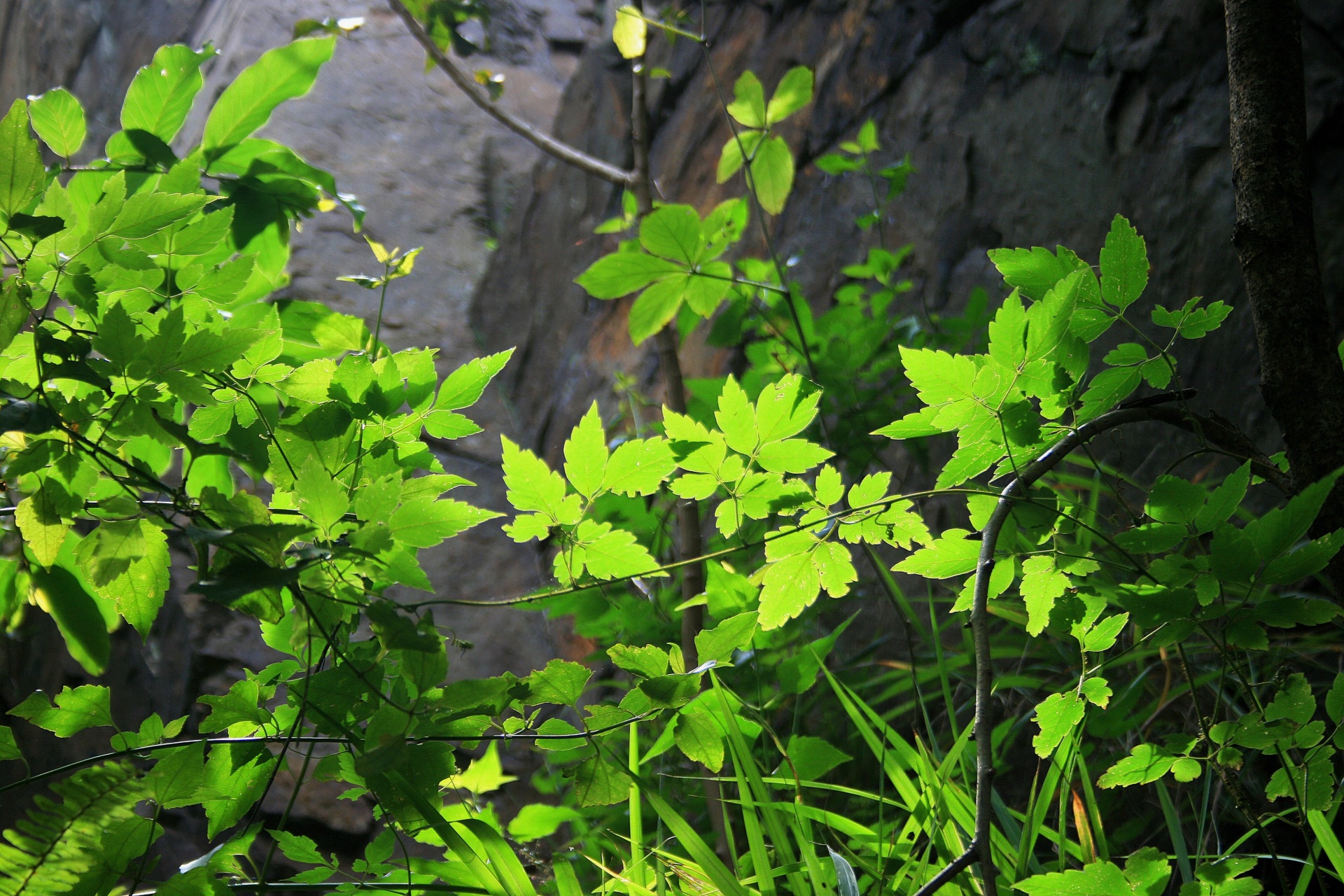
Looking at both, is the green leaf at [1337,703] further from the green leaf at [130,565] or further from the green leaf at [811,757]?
the green leaf at [130,565]

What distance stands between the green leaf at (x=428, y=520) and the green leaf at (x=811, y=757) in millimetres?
441

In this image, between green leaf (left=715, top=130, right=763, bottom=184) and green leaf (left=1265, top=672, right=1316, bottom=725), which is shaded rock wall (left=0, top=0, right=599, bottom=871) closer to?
green leaf (left=715, top=130, right=763, bottom=184)

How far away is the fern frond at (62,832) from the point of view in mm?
440

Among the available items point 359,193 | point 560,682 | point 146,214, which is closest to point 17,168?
point 146,214

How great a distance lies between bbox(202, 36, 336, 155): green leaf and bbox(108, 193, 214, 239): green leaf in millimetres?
255

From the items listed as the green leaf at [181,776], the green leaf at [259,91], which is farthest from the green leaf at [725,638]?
the green leaf at [259,91]

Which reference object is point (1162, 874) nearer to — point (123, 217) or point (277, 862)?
point (123, 217)

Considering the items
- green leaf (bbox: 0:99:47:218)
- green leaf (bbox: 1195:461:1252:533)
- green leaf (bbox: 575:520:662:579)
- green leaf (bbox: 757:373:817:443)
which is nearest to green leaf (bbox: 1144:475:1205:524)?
green leaf (bbox: 1195:461:1252:533)

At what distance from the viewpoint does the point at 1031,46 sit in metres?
1.81

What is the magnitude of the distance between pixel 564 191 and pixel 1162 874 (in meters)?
3.53

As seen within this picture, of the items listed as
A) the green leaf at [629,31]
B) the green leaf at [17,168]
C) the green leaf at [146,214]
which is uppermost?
the green leaf at [629,31]

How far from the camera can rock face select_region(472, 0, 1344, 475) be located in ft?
4.52

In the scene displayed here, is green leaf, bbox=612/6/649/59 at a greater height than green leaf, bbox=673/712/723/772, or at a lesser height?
greater

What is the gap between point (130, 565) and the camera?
52 cm
